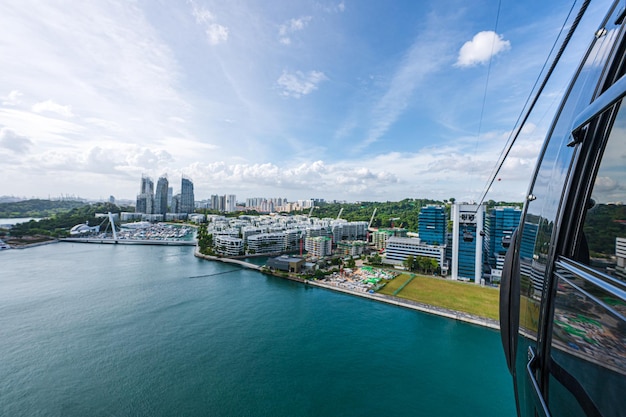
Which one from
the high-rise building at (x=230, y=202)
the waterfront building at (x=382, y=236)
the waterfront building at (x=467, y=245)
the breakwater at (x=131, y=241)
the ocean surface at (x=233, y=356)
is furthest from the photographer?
the high-rise building at (x=230, y=202)

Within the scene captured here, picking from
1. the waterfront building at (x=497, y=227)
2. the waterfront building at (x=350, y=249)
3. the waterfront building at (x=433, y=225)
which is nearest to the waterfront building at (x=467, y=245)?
the waterfront building at (x=497, y=227)

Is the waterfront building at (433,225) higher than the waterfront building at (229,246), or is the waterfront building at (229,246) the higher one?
the waterfront building at (433,225)

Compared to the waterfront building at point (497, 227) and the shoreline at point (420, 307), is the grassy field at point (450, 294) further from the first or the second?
the waterfront building at point (497, 227)

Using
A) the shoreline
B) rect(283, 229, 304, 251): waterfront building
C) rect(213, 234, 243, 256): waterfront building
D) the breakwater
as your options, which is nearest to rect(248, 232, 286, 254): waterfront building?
rect(283, 229, 304, 251): waterfront building

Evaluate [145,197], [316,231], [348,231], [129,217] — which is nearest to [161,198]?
[145,197]

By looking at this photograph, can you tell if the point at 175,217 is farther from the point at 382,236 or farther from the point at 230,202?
the point at 382,236

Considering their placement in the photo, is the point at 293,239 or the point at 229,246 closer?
the point at 229,246
